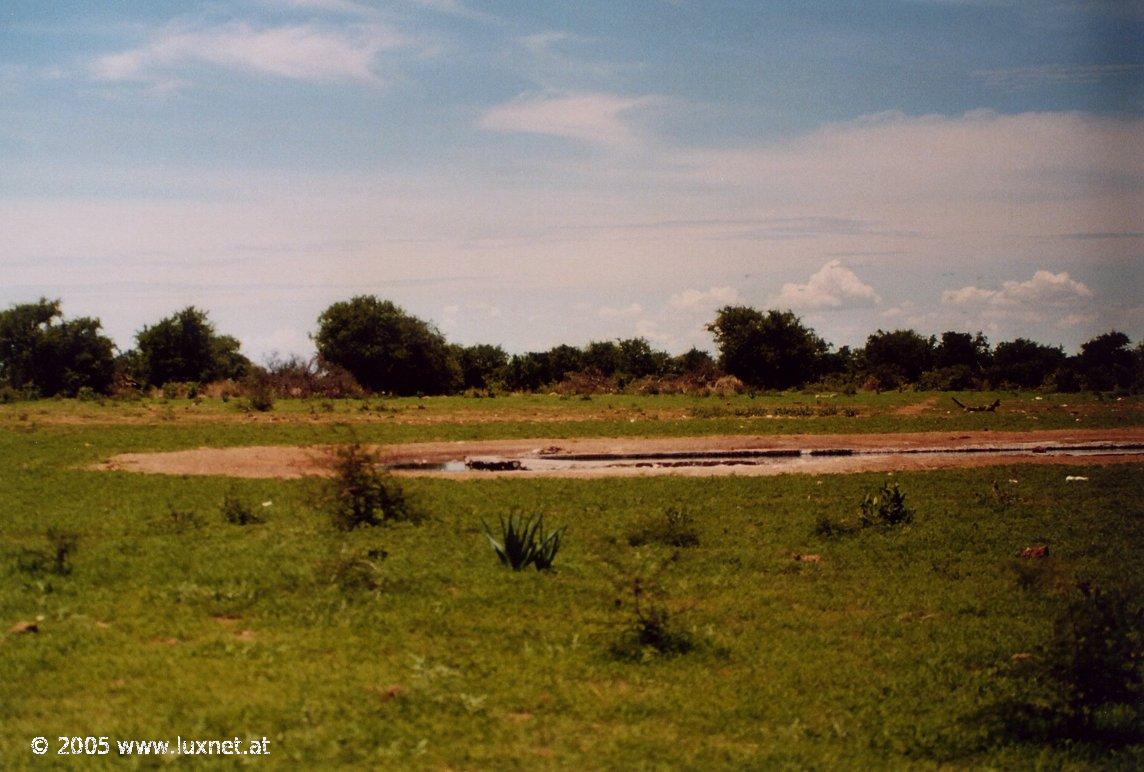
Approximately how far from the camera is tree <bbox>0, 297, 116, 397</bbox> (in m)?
51.0

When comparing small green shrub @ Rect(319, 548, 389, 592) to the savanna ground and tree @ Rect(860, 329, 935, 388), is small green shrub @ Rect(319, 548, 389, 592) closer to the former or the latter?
the savanna ground

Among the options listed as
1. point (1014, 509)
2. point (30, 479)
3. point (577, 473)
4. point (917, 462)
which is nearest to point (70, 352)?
point (30, 479)

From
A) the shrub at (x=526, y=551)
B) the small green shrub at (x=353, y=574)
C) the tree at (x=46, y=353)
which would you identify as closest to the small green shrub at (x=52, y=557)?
the small green shrub at (x=353, y=574)

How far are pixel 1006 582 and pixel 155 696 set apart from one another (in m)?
8.72

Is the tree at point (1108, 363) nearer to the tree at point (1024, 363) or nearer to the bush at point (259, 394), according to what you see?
the tree at point (1024, 363)

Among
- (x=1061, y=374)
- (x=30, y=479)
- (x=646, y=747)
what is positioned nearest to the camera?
(x=646, y=747)

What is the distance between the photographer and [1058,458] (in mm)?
22062

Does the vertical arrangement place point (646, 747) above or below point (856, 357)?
below

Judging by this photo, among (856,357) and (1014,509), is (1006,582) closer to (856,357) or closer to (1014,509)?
(1014,509)

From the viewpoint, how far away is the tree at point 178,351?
60281 millimetres

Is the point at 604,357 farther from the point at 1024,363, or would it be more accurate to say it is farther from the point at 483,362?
the point at 1024,363

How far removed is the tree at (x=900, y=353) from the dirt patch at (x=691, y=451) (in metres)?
45.3

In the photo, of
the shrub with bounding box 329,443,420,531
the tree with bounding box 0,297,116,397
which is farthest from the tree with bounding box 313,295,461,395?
the shrub with bounding box 329,443,420,531

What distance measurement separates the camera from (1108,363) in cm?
5506
